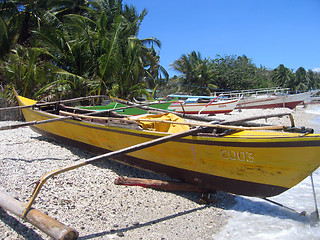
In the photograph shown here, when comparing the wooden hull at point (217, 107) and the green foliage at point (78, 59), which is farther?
the wooden hull at point (217, 107)

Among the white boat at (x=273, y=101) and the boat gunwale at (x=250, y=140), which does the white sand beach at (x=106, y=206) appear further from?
the white boat at (x=273, y=101)

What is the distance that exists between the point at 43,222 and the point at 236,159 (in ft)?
8.92

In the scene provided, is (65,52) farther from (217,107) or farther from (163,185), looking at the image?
(163,185)

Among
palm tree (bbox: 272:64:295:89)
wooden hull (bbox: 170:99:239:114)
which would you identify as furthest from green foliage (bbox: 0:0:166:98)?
palm tree (bbox: 272:64:295:89)

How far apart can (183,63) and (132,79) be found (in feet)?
54.6

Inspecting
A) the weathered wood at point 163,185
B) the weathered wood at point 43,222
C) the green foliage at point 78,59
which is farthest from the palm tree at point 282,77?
the weathered wood at point 43,222

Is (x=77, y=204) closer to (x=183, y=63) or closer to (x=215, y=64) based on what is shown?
(x=183, y=63)

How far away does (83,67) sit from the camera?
14102 millimetres

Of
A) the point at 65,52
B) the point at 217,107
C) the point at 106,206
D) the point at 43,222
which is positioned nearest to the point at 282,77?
the point at 217,107

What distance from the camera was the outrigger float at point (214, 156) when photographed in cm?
319

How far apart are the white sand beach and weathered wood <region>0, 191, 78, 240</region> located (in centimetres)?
30

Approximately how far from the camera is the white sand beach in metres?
3.25

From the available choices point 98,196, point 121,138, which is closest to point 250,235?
point 98,196

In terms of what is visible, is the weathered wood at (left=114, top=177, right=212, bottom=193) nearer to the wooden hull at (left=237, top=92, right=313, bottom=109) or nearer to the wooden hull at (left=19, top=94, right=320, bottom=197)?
the wooden hull at (left=19, top=94, right=320, bottom=197)
